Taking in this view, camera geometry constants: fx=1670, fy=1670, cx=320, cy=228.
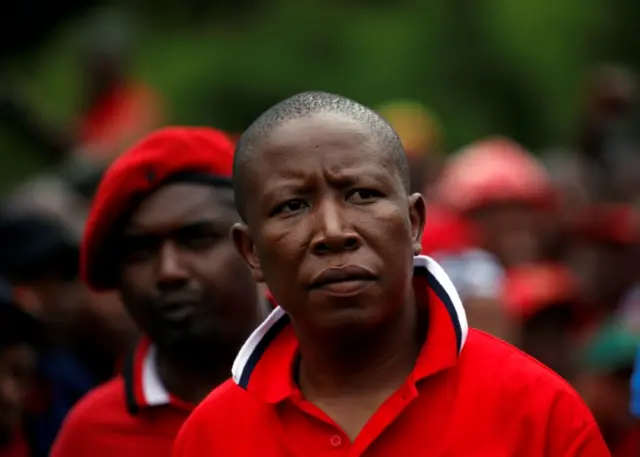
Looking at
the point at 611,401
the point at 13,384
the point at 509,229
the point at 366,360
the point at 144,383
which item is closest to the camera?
the point at 366,360

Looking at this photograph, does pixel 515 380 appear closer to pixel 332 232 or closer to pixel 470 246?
pixel 332 232

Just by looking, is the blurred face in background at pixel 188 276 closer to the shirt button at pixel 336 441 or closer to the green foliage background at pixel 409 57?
the shirt button at pixel 336 441

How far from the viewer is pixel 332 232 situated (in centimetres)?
393

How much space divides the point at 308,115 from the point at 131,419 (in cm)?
166

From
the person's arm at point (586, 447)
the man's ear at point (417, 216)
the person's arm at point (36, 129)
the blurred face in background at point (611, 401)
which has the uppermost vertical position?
the man's ear at point (417, 216)

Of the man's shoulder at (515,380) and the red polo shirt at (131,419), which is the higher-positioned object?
the man's shoulder at (515,380)

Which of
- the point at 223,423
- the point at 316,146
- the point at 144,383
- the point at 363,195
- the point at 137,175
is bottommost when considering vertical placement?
the point at 144,383

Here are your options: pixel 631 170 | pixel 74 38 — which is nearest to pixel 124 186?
pixel 631 170

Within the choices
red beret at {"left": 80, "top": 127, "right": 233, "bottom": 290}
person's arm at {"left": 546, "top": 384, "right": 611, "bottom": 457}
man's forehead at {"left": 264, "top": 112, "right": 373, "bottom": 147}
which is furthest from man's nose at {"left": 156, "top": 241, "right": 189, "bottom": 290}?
person's arm at {"left": 546, "top": 384, "right": 611, "bottom": 457}

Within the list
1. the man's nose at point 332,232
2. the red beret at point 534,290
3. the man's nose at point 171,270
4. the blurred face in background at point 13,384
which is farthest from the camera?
the red beret at point 534,290

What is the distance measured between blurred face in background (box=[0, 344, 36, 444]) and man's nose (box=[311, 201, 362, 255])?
2.19 meters

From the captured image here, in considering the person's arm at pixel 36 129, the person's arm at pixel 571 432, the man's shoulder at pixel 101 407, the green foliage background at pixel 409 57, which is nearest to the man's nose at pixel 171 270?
the man's shoulder at pixel 101 407

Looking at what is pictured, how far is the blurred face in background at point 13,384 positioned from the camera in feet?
19.1

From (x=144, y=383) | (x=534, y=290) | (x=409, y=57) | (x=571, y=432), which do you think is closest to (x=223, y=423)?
(x=571, y=432)
